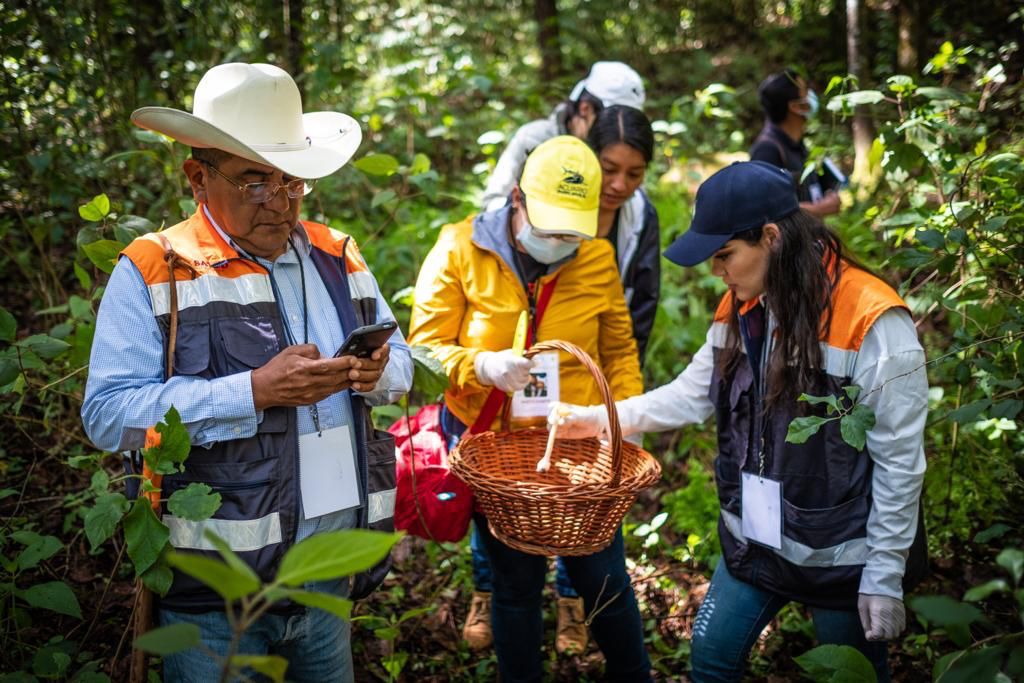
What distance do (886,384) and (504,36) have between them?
845 cm

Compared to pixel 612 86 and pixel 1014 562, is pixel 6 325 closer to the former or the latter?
pixel 1014 562

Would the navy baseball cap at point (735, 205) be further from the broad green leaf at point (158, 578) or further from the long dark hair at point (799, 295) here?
the broad green leaf at point (158, 578)

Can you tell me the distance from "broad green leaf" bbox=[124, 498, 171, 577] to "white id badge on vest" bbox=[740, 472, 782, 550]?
166 cm

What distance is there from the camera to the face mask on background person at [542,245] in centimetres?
267

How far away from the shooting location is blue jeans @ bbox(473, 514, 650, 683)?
2.60 m

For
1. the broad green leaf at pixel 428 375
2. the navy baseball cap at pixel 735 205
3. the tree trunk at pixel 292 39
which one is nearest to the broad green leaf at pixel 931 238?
the navy baseball cap at pixel 735 205

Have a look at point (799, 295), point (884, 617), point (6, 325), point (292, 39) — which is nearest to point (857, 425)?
point (799, 295)

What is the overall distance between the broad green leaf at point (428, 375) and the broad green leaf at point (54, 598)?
1141 millimetres

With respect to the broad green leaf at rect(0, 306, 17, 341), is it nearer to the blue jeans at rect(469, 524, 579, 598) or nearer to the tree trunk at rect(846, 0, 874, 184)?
the blue jeans at rect(469, 524, 579, 598)

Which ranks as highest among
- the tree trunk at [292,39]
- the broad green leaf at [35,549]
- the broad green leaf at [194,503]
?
the tree trunk at [292,39]

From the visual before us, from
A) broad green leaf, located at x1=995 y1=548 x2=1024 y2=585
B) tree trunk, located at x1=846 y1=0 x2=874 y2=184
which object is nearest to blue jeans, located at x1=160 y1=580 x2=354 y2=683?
broad green leaf, located at x1=995 y1=548 x2=1024 y2=585

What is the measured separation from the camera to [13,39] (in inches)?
145

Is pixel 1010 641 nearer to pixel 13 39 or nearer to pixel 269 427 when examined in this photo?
pixel 269 427

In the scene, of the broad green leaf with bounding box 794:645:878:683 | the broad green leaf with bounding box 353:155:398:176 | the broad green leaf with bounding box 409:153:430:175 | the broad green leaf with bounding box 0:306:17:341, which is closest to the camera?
the broad green leaf with bounding box 794:645:878:683
